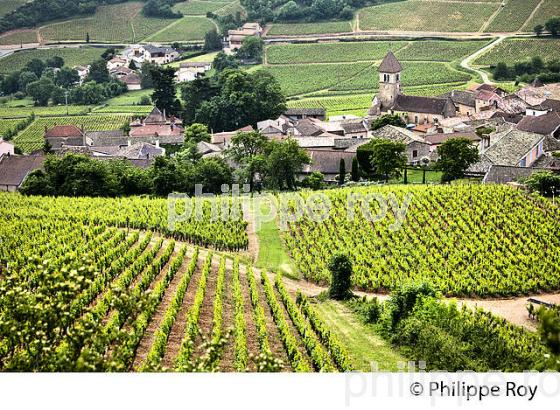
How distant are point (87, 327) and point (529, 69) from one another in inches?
1381

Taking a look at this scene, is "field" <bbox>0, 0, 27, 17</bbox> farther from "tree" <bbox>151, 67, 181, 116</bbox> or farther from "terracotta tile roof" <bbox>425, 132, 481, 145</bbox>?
"terracotta tile roof" <bbox>425, 132, 481, 145</bbox>

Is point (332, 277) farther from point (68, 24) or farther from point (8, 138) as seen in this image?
point (68, 24)

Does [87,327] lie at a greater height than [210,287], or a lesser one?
greater

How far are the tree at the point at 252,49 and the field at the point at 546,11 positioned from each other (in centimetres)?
1508

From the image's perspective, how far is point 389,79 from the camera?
44.6 metres

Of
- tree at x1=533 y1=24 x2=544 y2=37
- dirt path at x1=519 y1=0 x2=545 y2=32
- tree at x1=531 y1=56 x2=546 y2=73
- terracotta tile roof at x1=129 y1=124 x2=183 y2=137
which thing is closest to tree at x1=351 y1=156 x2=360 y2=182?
terracotta tile roof at x1=129 y1=124 x2=183 y2=137

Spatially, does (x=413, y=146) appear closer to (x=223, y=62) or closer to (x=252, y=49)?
(x=223, y=62)

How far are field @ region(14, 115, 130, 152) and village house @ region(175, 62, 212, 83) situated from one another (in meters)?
6.96

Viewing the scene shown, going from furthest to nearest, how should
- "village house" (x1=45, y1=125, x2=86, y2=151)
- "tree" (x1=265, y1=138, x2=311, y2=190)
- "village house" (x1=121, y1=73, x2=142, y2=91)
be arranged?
"village house" (x1=121, y1=73, x2=142, y2=91) < "village house" (x1=45, y1=125, x2=86, y2=151) < "tree" (x1=265, y1=138, x2=311, y2=190)

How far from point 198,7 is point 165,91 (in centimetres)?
1062

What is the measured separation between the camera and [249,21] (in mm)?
51750

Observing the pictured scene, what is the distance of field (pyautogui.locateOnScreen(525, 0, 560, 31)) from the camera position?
38.3 meters

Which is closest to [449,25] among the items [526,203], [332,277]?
[526,203]

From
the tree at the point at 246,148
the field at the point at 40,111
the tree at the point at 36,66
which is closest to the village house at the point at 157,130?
the field at the point at 40,111
